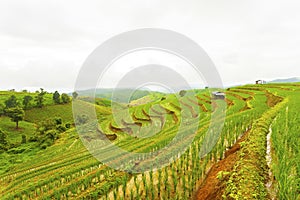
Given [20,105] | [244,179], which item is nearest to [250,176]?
[244,179]

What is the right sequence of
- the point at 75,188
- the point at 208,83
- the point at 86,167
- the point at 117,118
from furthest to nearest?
the point at 117,118, the point at 86,167, the point at 208,83, the point at 75,188

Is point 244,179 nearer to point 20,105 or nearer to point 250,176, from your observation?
point 250,176

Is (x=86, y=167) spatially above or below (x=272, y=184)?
below

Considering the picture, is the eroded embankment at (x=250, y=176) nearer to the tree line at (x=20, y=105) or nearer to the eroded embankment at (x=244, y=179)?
the eroded embankment at (x=244, y=179)

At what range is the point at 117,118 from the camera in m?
30.2

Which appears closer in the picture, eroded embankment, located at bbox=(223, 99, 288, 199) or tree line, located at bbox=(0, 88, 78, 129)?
eroded embankment, located at bbox=(223, 99, 288, 199)

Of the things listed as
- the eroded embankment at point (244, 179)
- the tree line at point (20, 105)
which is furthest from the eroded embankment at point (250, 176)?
the tree line at point (20, 105)

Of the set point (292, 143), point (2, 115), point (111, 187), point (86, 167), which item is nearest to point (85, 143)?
point (86, 167)

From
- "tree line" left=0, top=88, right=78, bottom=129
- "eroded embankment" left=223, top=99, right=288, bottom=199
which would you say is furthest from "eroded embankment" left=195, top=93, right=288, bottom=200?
"tree line" left=0, top=88, right=78, bottom=129

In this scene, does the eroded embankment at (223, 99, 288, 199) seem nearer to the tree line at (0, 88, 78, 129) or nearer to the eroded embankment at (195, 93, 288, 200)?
the eroded embankment at (195, 93, 288, 200)

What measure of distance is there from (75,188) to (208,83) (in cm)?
617

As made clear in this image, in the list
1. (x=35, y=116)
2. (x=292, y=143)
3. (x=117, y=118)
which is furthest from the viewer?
(x=35, y=116)

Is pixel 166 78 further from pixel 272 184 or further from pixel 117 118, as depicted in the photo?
pixel 117 118

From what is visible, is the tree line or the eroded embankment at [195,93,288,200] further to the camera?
the tree line
